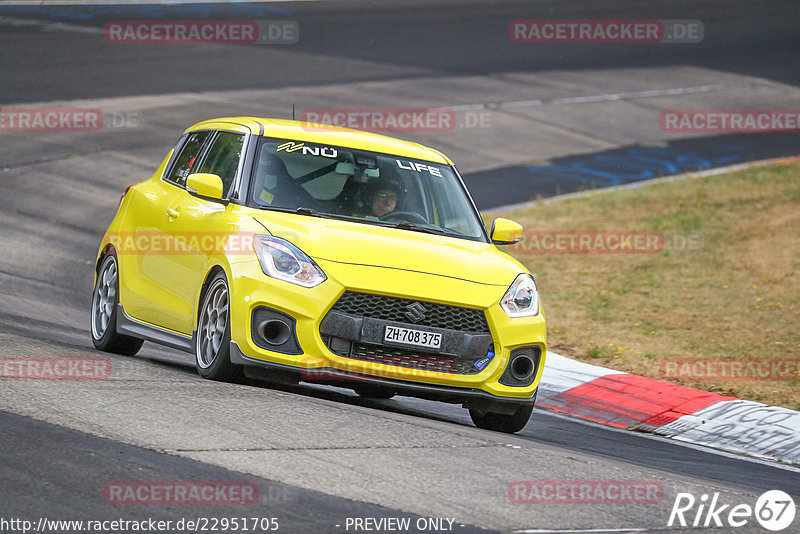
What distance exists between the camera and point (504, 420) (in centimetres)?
867

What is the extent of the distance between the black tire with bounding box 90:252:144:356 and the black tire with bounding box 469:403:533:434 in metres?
2.69

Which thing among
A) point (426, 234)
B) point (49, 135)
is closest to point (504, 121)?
point (49, 135)

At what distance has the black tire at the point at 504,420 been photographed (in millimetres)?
8484

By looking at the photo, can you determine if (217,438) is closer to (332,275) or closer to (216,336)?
(332,275)

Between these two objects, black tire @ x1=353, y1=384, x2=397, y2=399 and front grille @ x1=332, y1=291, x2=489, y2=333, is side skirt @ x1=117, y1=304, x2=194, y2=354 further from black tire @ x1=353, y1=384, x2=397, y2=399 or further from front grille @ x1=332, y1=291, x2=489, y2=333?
front grille @ x1=332, y1=291, x2=489, y2=333

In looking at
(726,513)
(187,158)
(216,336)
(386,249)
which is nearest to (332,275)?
(386,249)

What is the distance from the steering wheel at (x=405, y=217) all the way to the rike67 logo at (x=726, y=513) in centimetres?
307

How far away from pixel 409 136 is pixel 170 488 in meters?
18.4

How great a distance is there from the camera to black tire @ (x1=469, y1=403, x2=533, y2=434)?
8484mm

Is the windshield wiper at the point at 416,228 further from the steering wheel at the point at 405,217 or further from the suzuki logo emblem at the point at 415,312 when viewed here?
the suzuki logo emblem at the point at 415,312

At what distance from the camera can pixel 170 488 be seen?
18.5ft

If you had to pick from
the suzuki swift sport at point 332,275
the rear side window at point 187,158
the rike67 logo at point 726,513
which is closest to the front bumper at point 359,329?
the suzuki swift sport at point 332,275

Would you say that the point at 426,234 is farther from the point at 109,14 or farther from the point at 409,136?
the point at 109,14

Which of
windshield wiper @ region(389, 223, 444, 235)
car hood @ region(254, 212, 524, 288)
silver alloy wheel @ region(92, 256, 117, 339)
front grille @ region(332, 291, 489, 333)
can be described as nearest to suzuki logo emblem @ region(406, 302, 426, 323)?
front grille @ region(332, 291, 489, 333)
